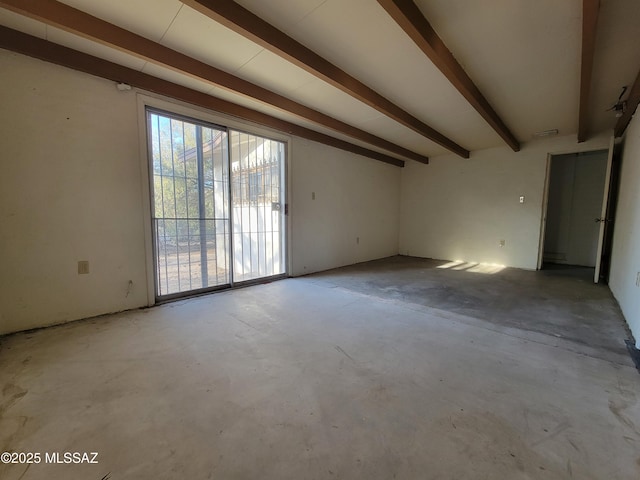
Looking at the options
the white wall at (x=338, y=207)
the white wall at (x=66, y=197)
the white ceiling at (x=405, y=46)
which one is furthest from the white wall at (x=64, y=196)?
the white wall at (x=338, y=207)

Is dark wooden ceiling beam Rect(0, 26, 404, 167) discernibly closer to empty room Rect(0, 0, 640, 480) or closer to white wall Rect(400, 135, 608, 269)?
empty room Rect(0, 0, 640, 480)

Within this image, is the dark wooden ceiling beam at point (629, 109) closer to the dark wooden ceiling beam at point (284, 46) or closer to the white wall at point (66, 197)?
the dark wooden ceiling beam at point (284, 46)

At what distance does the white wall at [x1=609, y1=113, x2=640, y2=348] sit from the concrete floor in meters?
0.23

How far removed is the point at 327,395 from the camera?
1546mm

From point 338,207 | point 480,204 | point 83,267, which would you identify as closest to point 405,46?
point 338,207

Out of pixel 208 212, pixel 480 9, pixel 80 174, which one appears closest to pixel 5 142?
pixel 80 174

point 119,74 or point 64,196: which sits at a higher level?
point 119,74

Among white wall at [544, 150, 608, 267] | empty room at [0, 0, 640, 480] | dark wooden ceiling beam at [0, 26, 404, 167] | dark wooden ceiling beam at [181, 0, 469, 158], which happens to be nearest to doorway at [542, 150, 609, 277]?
white wall at [544, 150, 608, 267]

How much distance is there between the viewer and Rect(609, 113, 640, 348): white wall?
240cm

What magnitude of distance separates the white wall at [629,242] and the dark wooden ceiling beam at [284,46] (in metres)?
2.69

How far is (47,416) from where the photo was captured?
4.47 ft

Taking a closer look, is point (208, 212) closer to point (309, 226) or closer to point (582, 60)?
point (309, 226)

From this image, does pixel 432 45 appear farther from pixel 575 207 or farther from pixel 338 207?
pixel 575 207

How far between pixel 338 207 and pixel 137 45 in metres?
3.78
